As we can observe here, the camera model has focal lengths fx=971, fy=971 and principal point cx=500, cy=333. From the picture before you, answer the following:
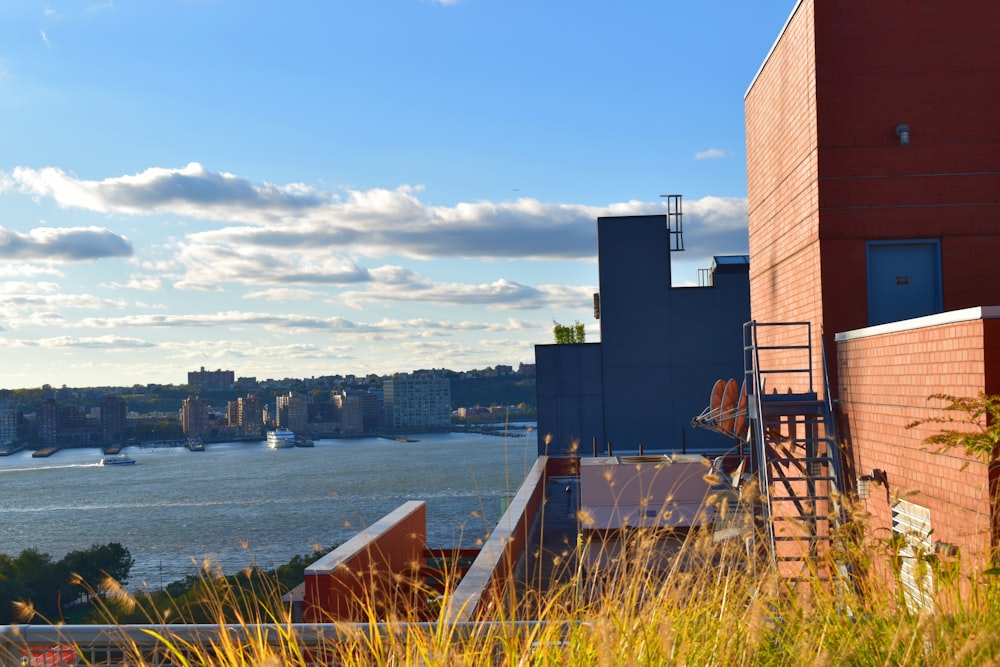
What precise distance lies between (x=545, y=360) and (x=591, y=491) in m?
12.2

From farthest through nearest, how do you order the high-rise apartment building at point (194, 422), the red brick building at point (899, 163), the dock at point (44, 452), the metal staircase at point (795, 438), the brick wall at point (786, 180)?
the high-rise apartment building at point (194, 422), the dock at point (44, 452), the brick wall at point (786, 180), the red brick building at point (899, 163), the metal staircase at point (795, 438)

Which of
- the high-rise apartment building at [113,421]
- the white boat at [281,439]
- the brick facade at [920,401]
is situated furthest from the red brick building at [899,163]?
the high-rise apartment building at [113,421]

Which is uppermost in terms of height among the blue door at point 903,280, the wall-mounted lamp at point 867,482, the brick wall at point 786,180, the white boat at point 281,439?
the brick wall at point 786,180

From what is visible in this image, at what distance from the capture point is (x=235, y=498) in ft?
366

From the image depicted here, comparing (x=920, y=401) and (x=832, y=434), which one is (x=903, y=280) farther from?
(x=920, y=401)

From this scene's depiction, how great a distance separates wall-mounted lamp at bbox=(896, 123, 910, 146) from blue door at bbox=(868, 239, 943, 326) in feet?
3.94

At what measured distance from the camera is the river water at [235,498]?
82.9 m

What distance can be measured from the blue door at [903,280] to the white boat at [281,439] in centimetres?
17712

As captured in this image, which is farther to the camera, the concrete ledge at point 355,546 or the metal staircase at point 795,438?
the metal staircase at point 795,438

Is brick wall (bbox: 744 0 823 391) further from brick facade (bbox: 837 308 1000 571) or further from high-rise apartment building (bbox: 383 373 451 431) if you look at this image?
high-rise apartment building (bbox: 383 373 451 431)

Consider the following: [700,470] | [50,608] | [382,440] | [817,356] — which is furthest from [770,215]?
[382,440]

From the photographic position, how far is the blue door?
38.0 feet

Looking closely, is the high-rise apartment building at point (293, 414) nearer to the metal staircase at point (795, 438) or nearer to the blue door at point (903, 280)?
the metal staircase at point (795, 438)

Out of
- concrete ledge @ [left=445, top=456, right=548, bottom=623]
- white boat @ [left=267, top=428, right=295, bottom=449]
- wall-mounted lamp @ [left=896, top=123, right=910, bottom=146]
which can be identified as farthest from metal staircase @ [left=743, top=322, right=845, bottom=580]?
white boat @ [left=267, top=428, right=295, bottom=449]
